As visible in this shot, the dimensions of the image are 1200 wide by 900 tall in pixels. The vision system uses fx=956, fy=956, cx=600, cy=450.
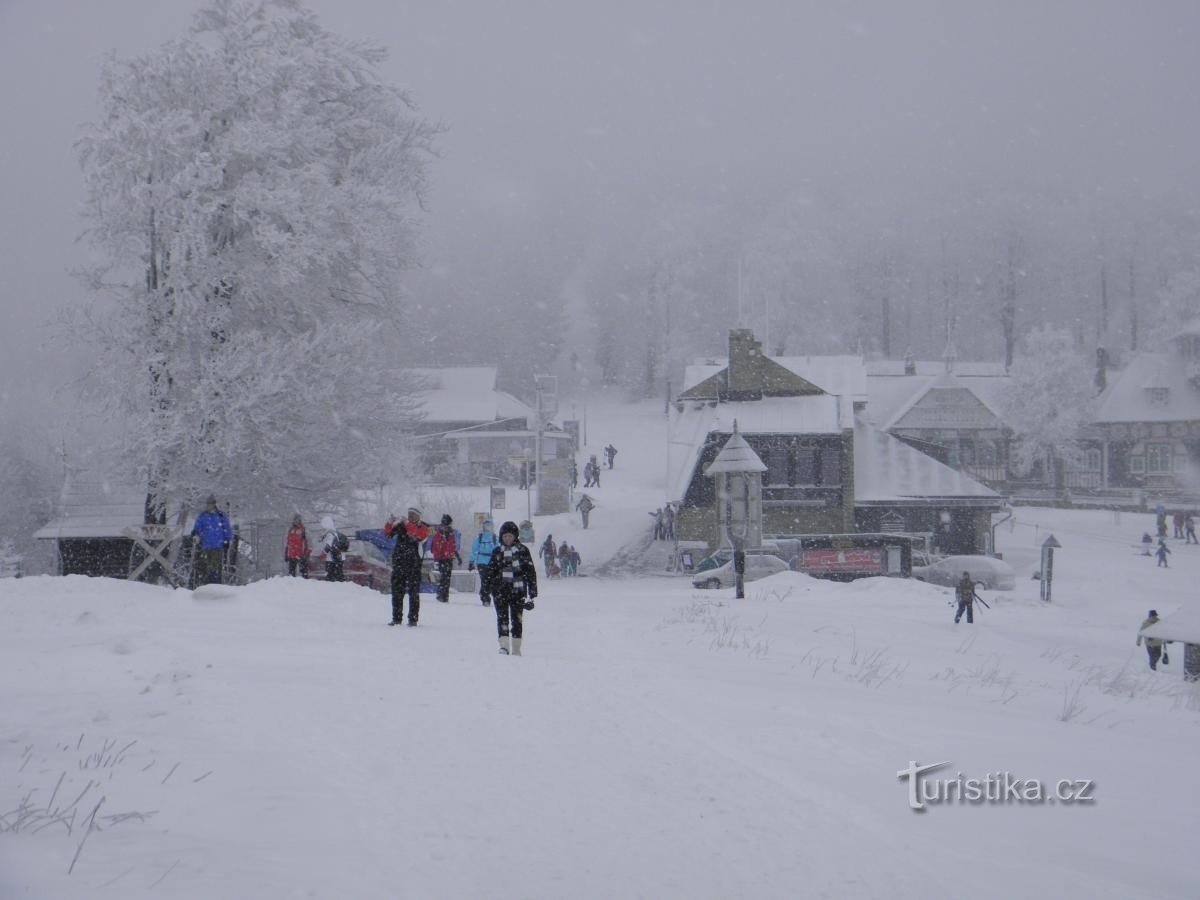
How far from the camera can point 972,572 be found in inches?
1367

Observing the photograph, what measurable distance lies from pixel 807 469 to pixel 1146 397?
3924cm

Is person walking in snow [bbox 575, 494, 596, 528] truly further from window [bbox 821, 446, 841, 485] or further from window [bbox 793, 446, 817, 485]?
window [bbox 821, 446, 841, 485]

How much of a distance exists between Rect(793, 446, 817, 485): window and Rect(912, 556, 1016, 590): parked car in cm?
609

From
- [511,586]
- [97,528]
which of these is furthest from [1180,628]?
[97,528]

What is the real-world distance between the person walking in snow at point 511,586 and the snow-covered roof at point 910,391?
57338 mm

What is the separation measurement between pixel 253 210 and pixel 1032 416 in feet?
199

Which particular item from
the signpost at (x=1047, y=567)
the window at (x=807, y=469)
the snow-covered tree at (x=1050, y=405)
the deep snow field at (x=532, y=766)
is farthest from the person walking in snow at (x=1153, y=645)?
the snow-covered tree at (x=1050, y=405)

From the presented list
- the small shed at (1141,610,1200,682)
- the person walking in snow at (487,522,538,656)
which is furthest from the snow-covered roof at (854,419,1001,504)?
the person walking in snow at (487,522,538,656)

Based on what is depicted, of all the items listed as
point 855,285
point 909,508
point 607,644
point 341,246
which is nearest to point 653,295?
point 855,285

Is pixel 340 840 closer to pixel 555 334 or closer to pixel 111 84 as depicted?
pixel 111 84

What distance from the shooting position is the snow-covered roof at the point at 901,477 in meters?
39.9

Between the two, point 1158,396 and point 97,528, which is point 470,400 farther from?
point 1158,396

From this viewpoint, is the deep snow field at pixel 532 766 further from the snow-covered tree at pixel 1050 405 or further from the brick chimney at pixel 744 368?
the snow-covered tree at pixel 1050 405

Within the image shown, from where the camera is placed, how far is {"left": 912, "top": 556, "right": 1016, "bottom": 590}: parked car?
114 ft
